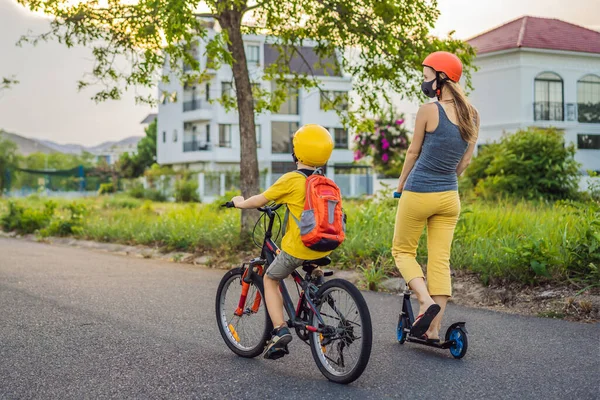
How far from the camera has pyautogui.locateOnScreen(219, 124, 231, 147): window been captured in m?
54.8

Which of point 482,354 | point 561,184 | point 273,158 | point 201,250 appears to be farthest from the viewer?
point 273,158

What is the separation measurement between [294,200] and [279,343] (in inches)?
37.0

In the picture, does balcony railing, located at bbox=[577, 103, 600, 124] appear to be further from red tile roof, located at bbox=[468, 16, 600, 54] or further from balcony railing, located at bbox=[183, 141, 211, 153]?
balcony railing, located at bbox=[183, 141, 211, 153]

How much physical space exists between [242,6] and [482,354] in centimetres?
888

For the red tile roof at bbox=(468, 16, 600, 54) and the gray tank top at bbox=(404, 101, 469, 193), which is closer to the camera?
the gray tank top at bbox=(404, 101, 469, 193)

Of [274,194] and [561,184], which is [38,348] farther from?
[561,184]

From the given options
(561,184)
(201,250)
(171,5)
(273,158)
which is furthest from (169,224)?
(273,158)

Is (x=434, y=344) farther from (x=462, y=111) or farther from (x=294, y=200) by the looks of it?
(x=462, y=111)

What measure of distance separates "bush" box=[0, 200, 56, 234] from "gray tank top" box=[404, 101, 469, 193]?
15.7 m

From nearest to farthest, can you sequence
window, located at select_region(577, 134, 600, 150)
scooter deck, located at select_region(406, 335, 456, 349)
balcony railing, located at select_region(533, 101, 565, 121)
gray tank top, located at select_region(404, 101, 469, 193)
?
gray tank top, located at select_region(404, 101, 469, 193) < scooter deck, located at select_region(406, 335, 456, 349) < balcony railing, located at select_region(533, 101, 565, 121) < window, located at select_region(577, 134, 600, 150)

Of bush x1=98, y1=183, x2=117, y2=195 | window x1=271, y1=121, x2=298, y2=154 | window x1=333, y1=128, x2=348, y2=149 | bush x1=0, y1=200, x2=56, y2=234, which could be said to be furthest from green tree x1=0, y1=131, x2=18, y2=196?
bush x1=0, y1=200, x2=56, y2=234

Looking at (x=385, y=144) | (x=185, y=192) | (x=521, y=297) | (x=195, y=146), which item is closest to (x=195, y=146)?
(x=195, y=146)

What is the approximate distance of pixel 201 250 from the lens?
500 inches

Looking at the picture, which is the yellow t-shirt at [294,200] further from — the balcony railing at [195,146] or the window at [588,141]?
the balcony railing at [195,146]
